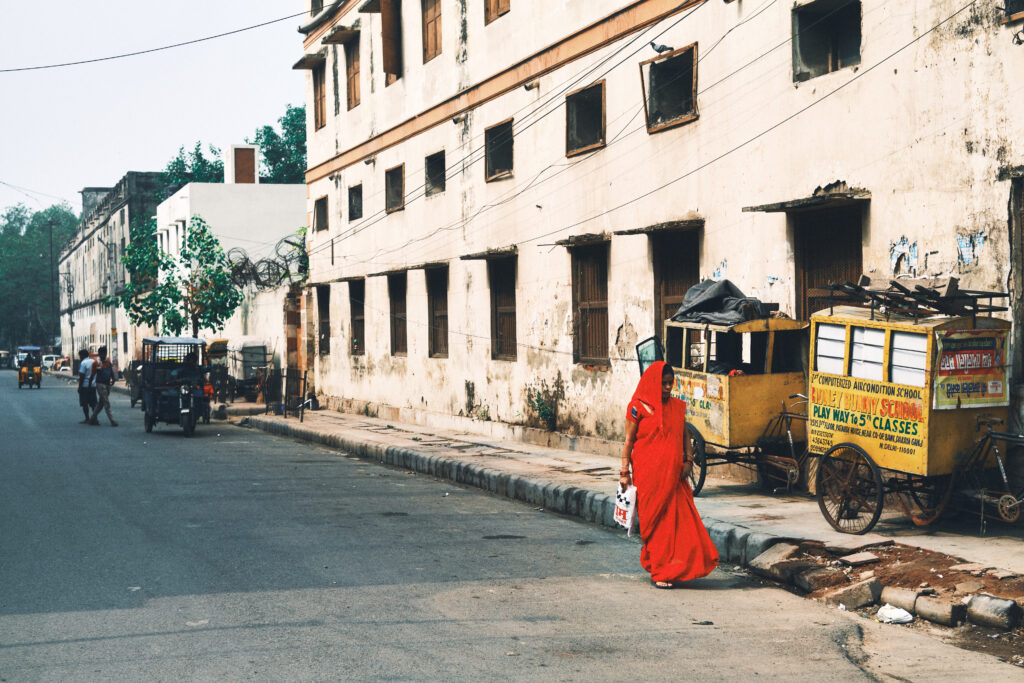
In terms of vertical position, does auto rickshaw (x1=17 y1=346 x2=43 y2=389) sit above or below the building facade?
below

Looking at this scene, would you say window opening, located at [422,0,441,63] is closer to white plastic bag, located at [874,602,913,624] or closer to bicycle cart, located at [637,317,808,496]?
bicycle cart, located at [637,317,808,496]

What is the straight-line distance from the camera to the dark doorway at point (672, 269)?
13.1m

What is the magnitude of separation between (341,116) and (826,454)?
19.3 m

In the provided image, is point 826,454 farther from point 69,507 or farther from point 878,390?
point 69,507

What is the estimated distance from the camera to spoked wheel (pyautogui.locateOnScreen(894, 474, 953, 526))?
8.35m

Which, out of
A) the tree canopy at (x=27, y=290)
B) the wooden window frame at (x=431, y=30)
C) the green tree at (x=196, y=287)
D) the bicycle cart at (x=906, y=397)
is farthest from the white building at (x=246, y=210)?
the tree canopy at (x=27, y=290)

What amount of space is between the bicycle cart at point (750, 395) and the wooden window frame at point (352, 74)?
51.3 feet

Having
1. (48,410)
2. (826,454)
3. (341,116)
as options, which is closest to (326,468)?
(826,454)

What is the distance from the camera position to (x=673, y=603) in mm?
6898

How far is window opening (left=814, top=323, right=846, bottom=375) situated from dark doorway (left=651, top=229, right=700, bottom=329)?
3934mm

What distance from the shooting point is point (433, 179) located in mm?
20969

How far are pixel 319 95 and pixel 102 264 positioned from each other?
4885 centimetres

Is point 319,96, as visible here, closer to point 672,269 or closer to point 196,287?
point 196,287

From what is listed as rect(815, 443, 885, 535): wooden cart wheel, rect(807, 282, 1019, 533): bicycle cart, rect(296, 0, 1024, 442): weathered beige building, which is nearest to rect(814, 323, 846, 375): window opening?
rect(807, 282, 1019, 533): bicycle cart
